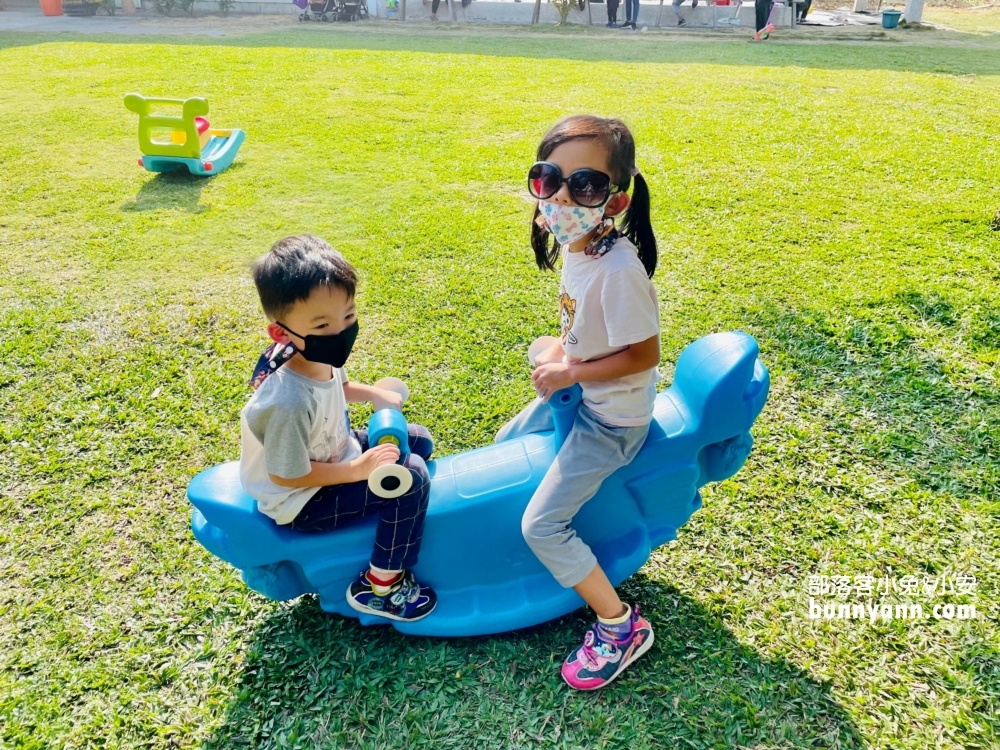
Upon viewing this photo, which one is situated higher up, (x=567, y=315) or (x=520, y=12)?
(x=520, y=12)

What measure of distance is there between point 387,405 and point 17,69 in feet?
34.2

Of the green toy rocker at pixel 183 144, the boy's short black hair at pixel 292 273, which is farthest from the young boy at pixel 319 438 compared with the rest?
the green toy rocker at pixel 183 144

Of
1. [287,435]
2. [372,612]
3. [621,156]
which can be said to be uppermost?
[621,156]

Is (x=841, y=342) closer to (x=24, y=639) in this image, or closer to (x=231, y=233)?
(x=24, y=639)

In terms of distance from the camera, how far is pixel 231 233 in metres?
4.85

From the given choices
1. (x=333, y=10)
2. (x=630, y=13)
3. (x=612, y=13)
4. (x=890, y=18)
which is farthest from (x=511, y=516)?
(x=333, y=10)

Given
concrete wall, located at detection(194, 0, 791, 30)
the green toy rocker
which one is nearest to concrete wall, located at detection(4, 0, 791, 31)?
concrete wall, located at detection(194, 0, 791, 30)

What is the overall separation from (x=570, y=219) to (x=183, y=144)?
5.02m

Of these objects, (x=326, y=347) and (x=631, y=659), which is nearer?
(x=326, y=347)

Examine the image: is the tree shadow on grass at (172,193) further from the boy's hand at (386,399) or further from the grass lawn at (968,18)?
the grass lawn at (968,18)

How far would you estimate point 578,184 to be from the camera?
183 cm

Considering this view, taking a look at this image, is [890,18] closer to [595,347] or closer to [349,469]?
[595,347]

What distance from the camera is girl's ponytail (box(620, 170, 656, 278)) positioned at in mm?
1890

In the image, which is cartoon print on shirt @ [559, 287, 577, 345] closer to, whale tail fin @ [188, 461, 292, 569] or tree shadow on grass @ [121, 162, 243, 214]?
whale tail fin @ [188, 461, 292, 569]
